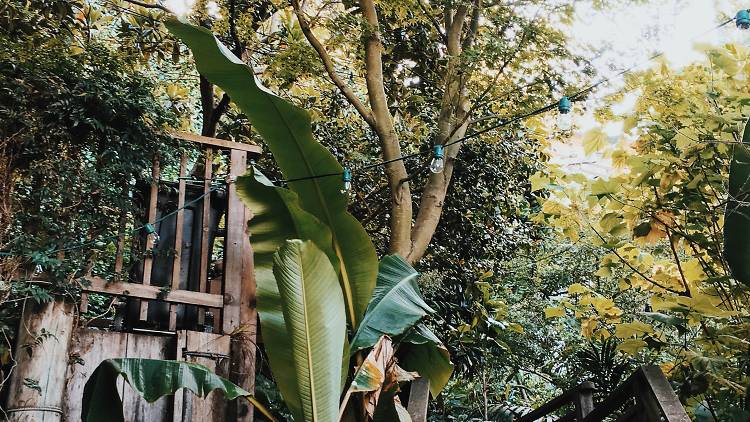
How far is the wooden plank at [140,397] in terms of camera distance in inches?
160

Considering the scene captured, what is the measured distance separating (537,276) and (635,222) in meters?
3.97

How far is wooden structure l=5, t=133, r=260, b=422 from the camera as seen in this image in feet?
12.5

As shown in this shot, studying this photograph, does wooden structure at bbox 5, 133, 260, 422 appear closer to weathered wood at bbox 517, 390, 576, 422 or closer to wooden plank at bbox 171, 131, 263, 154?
wooden plank at bbox 171, 131, 263, 154

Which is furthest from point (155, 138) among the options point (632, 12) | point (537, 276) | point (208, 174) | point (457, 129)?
point (537, 276)

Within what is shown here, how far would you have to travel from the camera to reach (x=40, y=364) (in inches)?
149

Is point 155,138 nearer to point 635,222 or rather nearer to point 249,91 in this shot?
point 249,91

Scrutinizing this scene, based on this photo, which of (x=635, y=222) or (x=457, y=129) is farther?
(x=457, y=129)

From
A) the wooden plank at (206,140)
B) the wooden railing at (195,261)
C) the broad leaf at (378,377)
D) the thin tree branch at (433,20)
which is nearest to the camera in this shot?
the broad leaf at (378,377)

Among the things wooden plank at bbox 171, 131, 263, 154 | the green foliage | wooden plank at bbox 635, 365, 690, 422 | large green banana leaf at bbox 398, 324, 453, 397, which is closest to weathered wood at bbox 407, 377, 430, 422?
large green banana leaf at bbox 398, 324, 453, 397

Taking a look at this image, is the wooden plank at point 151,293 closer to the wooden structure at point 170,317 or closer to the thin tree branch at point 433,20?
the wooden structure at point 170,317

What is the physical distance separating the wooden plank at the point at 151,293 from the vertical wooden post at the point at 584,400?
7.05 ft

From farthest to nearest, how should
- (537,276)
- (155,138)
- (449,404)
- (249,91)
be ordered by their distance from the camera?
(537,276)
(449,404)
(155,138)
(249,91)

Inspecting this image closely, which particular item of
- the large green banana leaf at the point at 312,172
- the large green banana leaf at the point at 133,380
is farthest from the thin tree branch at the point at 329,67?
the large green banana leaf at the point at 133,380

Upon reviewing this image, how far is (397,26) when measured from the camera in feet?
20.8
